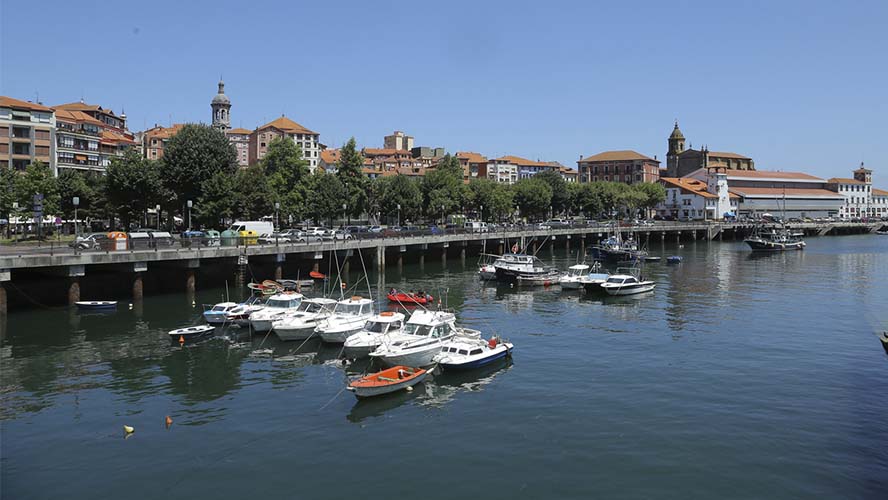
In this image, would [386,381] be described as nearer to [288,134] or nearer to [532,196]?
[532,196]

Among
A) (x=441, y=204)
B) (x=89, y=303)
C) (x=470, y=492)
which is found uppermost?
(x=441, y=204)

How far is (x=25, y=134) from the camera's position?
356 feet

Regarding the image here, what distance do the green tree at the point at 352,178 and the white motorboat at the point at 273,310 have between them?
6232 cm

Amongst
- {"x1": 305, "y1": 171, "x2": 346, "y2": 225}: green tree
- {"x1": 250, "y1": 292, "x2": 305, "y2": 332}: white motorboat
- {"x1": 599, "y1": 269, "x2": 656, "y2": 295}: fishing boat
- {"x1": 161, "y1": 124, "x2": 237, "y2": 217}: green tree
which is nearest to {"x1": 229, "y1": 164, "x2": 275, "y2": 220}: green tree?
{"x1": 161, "y1": 124, "x2": 237, "y2": 217}: green tree

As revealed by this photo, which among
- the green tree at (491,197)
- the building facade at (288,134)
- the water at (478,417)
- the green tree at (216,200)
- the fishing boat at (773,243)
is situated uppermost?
the building facade at (288,134)

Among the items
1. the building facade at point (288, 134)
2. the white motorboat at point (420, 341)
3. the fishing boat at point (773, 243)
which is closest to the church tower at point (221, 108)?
the building facade at point (288, 134)

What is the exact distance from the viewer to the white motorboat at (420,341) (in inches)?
1332

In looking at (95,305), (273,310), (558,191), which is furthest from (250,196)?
(558,191)

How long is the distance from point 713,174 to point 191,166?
153095 millimetres

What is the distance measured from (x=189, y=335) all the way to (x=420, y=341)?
15.5m

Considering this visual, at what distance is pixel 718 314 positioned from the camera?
2078 inches

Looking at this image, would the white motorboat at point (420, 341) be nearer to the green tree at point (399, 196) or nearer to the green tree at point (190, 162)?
the green tree at point (190, 162)

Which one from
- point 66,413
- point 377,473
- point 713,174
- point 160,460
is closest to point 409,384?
point 377,473

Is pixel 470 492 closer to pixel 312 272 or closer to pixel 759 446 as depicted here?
pixel 759 446
